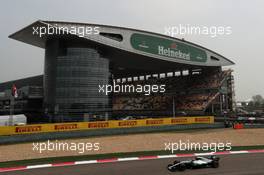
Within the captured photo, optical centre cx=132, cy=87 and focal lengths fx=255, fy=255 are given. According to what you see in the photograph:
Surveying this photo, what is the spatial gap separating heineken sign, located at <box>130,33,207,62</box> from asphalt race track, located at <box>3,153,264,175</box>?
50761mm

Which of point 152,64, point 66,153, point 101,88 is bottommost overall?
point 66,153

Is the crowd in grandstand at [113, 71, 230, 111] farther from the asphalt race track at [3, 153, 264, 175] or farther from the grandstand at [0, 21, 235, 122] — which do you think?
the asphalt race track at [3, 153, 264, 175]

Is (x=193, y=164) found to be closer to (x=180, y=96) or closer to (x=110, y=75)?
(x=110, y=75)

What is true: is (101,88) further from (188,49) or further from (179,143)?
(179,143)

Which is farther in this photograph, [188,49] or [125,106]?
[125,106]

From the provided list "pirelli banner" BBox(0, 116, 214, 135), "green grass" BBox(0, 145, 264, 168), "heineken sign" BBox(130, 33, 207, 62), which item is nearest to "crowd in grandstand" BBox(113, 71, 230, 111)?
"heineken sign" BBox(130, 33, 207, 62)

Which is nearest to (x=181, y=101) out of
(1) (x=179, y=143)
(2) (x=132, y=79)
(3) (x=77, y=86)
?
(2) (x=132, y=79)

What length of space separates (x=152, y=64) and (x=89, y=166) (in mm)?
63640

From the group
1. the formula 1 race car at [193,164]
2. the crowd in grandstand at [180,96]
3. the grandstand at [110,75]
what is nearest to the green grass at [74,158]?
the formula 1 race car at [193,164]

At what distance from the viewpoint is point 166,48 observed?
69.9 meters

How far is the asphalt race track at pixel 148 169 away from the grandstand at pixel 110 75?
43.4 meters

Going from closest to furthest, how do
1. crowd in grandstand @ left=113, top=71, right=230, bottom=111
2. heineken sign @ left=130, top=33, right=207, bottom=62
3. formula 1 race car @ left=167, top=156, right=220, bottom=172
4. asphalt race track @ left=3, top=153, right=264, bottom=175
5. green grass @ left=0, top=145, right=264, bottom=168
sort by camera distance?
asphalt race track @ left=3, top=153, right=264, bottom=175 → formula 1 race car @ left=167, top=156, right=220, bottom=172 → green grass @ left=0, top=145, right=264, bottom=168 → heineken sign @ left=130, top=33, right=207, bottom=62 → crowd in grandstand @ left=113, top=71, right=230, bottom=111

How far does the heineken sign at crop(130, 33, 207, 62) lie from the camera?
214 ft

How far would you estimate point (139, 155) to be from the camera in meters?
18.5
